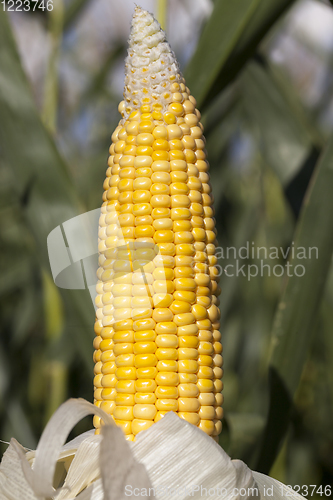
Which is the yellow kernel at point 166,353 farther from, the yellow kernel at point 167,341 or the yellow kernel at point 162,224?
the yellow kernel at point 162,224

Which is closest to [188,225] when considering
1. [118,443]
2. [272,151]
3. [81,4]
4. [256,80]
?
[118,443]

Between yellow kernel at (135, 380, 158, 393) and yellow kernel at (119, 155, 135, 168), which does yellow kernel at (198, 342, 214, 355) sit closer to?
yellow kernel at (135, 380, 158, 393)

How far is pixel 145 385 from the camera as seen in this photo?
40cm

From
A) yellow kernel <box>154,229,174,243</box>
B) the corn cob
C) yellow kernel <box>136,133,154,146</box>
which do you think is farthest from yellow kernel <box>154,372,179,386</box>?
yellow kernel <box>136,133,154,146</box>

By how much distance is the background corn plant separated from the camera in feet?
2.04

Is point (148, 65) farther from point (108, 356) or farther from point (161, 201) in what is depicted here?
point (108, 356)

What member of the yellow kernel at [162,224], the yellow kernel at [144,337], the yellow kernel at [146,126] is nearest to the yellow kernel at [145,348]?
the yellow kernel at [144,337]

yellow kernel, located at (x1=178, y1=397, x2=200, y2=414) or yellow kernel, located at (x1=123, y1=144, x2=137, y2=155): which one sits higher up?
yellow kernel, located at (x1=123, y1=144, x2=137, y2=155)

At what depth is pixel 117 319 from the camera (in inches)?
16.4

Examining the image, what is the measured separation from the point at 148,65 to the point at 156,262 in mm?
202

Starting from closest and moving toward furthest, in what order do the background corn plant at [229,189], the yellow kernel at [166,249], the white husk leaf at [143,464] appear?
the white husk leaf at [143,464] < the yellow kernel at [166,249] < the background corn plant at [229,189]

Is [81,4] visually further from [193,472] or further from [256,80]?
[193,472]

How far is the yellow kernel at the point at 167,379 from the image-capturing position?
0.40 metres

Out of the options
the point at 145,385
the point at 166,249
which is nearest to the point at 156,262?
the point at 166,249
